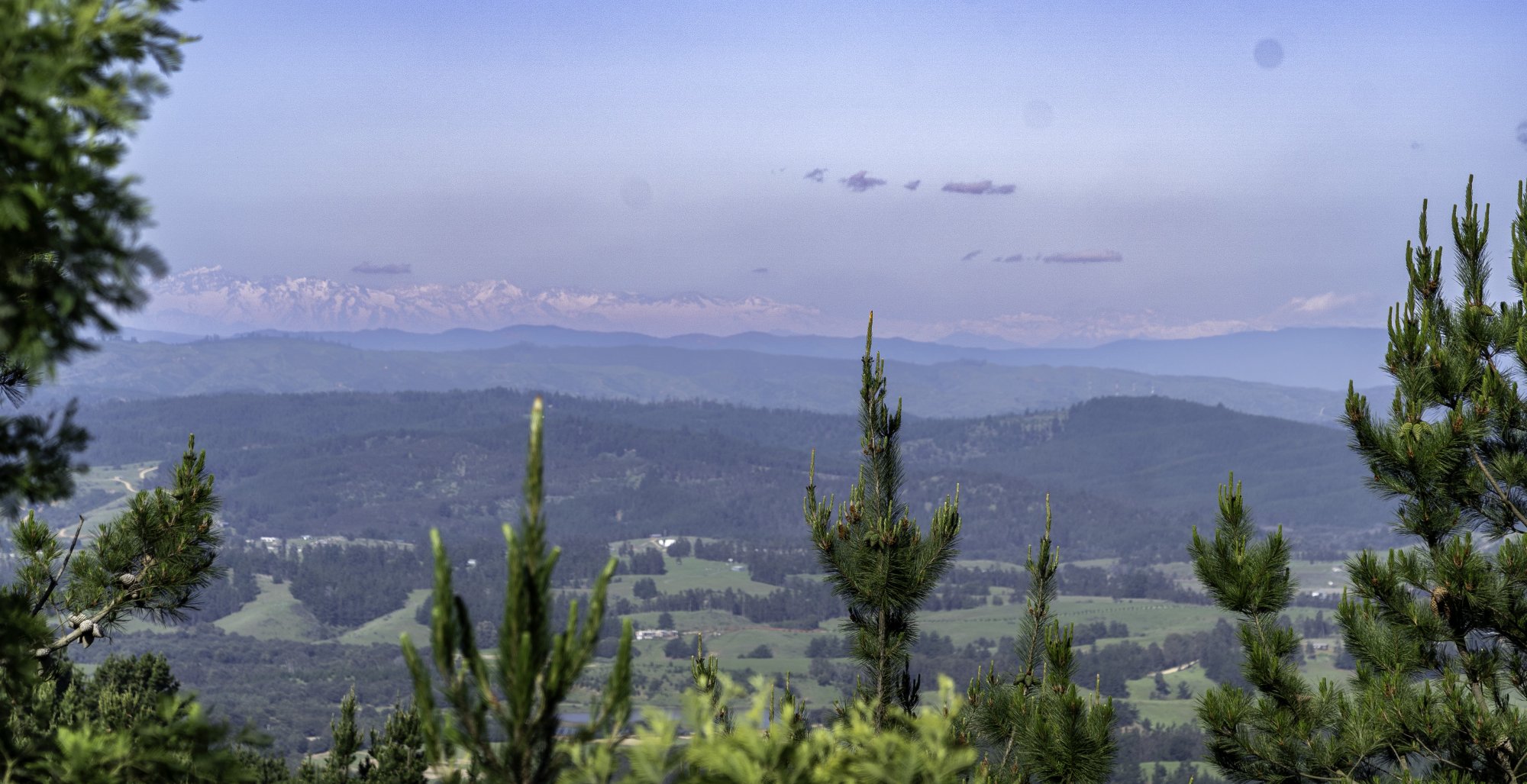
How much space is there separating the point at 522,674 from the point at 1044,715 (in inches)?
415

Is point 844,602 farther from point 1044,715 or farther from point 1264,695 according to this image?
point 1264,695

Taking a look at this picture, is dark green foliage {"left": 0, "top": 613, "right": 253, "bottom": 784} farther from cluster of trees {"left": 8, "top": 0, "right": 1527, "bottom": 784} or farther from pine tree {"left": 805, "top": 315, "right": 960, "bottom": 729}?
pine tree {"left": 805, "top": 315, "right": 960, "bottom": 729}

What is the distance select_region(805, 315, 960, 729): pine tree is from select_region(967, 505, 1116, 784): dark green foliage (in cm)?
141

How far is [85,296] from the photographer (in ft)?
18.6

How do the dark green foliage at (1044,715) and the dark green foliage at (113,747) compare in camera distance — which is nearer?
the dark green foliage at (113,747)

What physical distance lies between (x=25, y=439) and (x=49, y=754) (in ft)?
6.27

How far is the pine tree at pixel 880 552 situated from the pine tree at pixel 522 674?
9189 mm

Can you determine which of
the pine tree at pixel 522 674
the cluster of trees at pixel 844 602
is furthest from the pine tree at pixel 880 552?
the pine tree at pixel 522 674

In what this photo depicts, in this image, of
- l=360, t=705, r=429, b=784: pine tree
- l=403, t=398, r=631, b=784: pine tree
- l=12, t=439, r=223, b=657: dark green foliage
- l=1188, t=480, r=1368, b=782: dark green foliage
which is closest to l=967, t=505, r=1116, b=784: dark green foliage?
l=1188, t=480, r=1368, b=782: dark green foliage

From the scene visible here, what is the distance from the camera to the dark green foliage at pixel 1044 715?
1389 centimetres

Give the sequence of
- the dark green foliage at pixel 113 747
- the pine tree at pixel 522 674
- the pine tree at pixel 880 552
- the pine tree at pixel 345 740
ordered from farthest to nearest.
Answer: the pine tree at pixel 345 740, the pine tree at pixel 880 552, the dark green foliage at pixel 113 747, the pine tree at pixel 522 674

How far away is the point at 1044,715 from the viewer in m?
14.3

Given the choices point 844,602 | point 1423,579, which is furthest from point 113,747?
point 1423,579

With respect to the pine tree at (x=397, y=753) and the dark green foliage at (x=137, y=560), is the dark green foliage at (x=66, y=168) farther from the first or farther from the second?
the pine tree at (x=397, y=753)
